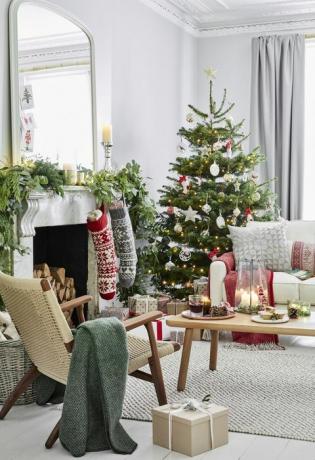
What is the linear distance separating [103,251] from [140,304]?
0.66 m

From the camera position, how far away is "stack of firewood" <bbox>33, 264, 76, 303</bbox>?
539 cm

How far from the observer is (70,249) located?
5.92 m

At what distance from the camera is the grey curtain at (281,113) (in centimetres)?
759

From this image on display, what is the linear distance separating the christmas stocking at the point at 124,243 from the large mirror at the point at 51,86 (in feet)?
1.42

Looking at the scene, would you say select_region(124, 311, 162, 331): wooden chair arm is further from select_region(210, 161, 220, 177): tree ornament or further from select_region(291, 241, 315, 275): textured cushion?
select_region(210, 161, 220, 177): tree ornament

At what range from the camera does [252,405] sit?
3.78 meters

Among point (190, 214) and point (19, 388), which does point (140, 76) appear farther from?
point (19, 388)

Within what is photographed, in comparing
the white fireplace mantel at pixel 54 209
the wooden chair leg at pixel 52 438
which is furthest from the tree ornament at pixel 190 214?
the wooden chair leg at pixel 52 438

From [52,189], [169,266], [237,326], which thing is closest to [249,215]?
[169,266]

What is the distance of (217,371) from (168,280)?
210 cm

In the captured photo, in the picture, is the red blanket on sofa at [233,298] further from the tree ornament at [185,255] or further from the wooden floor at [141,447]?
the wooden floor at [141,447]

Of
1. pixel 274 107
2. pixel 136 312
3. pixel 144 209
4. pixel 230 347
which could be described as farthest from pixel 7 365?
pixel 274 107

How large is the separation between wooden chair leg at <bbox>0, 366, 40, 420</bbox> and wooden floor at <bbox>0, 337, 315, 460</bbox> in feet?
0.18

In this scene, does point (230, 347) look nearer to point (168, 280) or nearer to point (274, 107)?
point (168, 280)
